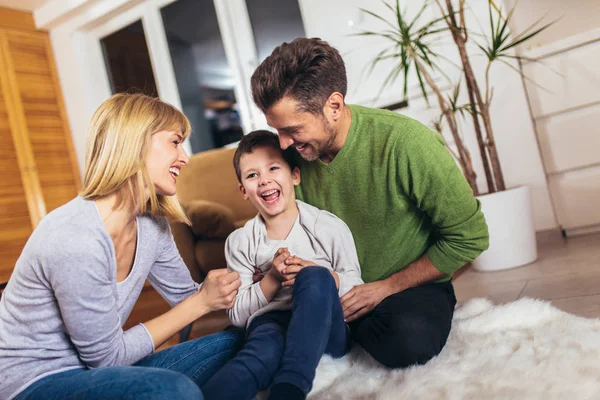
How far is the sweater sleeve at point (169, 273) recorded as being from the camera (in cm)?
137

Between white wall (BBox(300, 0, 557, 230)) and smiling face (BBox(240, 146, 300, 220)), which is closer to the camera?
smiling face (BBox(240, 146, 300, 220))

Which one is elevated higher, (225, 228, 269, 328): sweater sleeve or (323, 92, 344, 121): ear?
(323, 92, 344, 121): ear

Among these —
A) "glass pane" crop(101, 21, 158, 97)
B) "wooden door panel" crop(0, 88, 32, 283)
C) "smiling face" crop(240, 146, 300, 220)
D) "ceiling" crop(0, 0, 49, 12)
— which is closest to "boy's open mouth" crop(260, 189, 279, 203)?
"smiling face" crop(240, 146, 300, 220)

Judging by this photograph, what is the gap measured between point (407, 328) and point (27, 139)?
444 cm

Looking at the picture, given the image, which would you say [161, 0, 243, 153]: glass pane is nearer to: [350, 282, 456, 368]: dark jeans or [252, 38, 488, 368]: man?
[252, 38, 488, 368]: man

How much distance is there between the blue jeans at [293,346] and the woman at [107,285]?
0.12 m

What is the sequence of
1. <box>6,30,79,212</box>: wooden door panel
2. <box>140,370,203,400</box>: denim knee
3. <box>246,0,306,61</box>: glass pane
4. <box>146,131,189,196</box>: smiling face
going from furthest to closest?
<box>6,30,79,212</box>: wooden door panel
<box>246,0,306,61</box>: glass pane
<box>146,131,189,196</box>: smiling face
<box>140,370,203,400</box>: denim knee

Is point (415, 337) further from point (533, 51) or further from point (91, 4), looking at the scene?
point (91, 4)

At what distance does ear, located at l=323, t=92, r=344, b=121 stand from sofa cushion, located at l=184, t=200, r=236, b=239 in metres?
1.16

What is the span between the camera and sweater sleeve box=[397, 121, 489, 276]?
1.32m

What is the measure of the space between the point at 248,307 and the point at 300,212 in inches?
12.1

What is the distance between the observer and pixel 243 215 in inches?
113

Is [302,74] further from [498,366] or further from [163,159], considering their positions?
[498,366]

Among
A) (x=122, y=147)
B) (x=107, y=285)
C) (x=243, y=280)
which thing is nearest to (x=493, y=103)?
(x=243, y=280)
